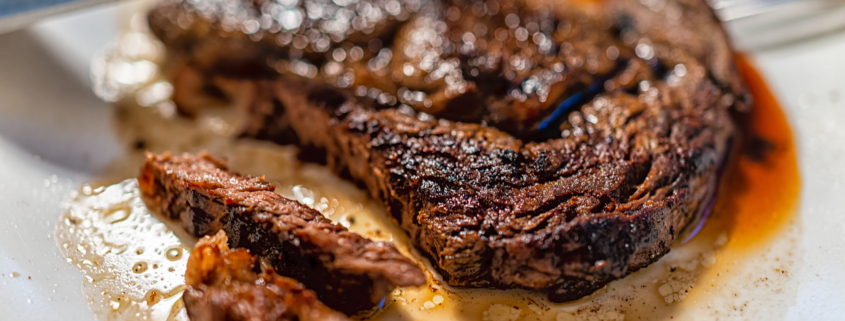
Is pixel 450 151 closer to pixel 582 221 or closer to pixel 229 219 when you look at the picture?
pixel 582 221

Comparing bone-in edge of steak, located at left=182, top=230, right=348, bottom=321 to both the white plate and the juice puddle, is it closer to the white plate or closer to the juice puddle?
the juice puddle

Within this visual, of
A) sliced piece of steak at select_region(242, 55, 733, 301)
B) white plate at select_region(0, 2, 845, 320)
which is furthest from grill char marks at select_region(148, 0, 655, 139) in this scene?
white plate at select_region(0, 2, 845, 320)

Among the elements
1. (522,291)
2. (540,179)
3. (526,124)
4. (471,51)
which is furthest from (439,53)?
(522,291)

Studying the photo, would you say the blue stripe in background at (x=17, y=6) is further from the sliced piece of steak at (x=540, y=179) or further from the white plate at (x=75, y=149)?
the sliced piece of steak at (x=540, y=179)

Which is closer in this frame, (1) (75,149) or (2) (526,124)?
(2) (526,124)

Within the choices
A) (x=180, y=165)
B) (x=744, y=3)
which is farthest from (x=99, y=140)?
(x=744, y=3)

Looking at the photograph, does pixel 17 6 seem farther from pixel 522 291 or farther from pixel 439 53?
pixel 522 291
